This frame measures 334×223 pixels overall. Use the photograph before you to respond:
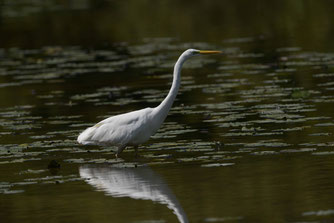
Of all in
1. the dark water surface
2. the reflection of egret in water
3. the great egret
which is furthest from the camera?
the great egret

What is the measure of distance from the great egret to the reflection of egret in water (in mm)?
585

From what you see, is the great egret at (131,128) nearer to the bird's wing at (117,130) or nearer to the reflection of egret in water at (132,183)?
the bird's wing at (117,130)

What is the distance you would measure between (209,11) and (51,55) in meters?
11.0

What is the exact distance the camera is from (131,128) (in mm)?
12312

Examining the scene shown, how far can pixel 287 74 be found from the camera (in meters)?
19.0

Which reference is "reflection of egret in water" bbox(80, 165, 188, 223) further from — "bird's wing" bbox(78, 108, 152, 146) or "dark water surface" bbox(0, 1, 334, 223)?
"bird's wing" bbox(78, 108, 152, 146)

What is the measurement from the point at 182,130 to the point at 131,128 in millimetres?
1770

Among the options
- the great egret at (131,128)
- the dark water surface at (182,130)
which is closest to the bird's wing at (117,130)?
the great egret at (131,128)

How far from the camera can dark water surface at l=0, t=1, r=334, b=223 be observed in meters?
9.55

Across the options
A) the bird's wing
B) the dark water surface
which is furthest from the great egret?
the dark water surface

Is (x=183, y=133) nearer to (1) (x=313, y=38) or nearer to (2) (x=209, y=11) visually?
(1) (x=313, y=38)

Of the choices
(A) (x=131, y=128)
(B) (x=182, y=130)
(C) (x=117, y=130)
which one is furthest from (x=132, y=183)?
(B) (x=182, y=130)

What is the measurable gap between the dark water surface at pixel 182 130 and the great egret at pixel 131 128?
0.26 metres

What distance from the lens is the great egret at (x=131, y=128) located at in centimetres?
1229
